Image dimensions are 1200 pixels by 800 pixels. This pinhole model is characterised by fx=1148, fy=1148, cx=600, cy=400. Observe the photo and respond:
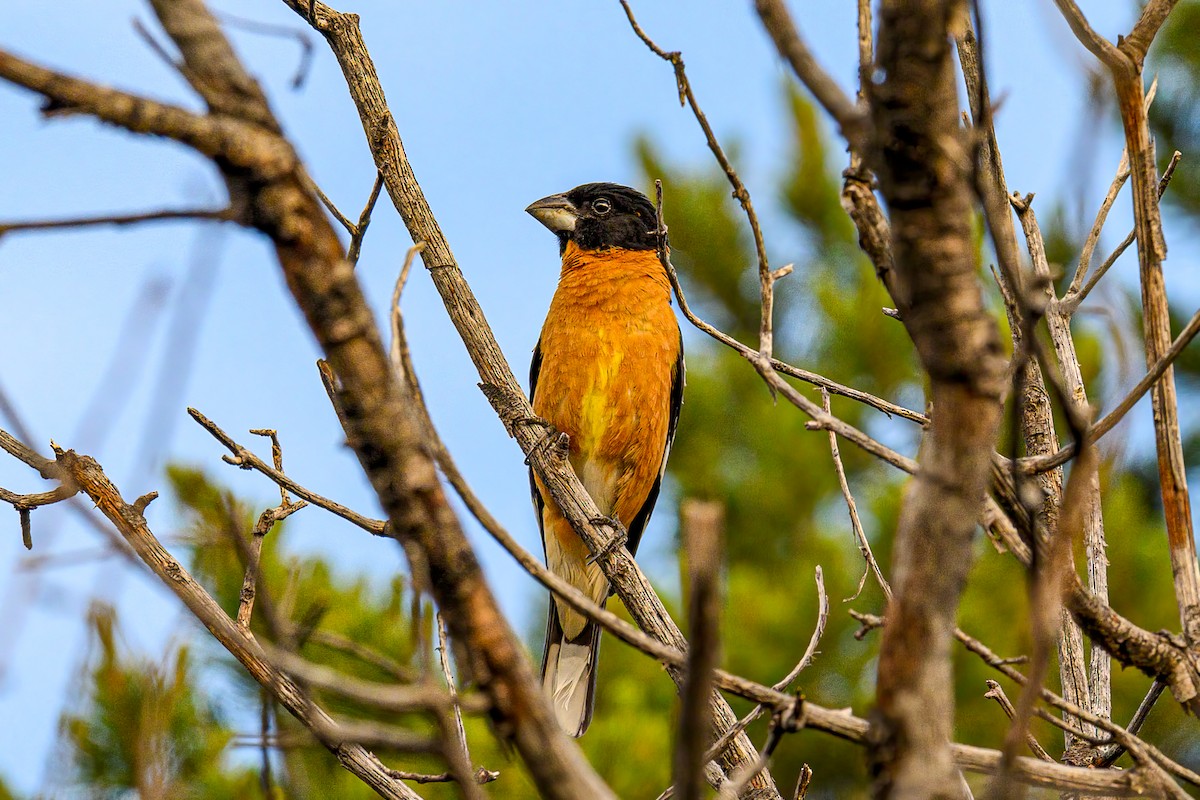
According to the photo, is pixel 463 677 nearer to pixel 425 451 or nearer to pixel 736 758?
pixel 425 451

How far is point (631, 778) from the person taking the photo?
6961 millimetres

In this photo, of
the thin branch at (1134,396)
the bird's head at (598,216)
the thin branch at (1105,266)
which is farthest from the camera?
the bird's head at (598,216)

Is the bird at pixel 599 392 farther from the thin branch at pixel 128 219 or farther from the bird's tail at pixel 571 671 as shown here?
the thin branch at pixel 128 219

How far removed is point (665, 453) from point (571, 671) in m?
1.20

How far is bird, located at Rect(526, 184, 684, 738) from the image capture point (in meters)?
5.43

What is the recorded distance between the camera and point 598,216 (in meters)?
6.16

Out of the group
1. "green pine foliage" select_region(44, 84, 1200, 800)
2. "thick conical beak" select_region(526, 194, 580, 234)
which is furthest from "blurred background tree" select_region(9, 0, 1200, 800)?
"thick conical beak" select_region(526, 194, 580, 234)

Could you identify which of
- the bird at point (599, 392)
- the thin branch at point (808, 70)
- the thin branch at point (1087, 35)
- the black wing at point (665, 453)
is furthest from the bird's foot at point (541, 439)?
the thin branch at point (808, 70)

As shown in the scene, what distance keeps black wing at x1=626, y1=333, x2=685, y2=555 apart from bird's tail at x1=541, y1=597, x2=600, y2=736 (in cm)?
56

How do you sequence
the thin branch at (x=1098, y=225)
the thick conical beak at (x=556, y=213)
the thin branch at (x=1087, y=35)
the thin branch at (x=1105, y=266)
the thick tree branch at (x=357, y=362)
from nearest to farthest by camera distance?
the thick tree branch at (x=357, y=362), the thin branch at (x=1087, y=35), the thin branch at (x=1105, y=266), the thin branch at (x=1098, y=225), the thick conical beak at (x=556, y=213)

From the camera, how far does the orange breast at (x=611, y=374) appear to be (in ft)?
17.8

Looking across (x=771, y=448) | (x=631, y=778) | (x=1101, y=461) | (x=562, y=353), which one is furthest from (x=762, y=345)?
(x=771, y=448)

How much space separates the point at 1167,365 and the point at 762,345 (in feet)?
2.07

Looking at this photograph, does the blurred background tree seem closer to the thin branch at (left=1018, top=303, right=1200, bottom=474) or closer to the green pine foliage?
the green pine foliage
